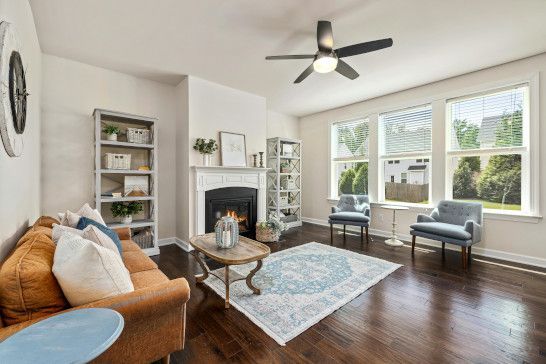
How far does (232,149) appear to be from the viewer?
4441 millimetres

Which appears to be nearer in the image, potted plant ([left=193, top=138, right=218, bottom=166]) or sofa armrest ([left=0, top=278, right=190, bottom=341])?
sofa armrest ([left=0, top=278, right=190, bottom=341])

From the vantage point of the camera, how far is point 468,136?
3.85 metres

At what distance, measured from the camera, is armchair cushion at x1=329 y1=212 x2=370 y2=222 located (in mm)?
4292

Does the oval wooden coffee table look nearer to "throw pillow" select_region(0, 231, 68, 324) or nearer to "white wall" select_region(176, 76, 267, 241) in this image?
"throw pillow" select_region(0, 231, 68, 324)

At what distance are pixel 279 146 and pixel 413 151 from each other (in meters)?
2.57

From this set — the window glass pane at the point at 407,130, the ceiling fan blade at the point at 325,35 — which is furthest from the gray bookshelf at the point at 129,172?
the window glass pane at the point at 407,130

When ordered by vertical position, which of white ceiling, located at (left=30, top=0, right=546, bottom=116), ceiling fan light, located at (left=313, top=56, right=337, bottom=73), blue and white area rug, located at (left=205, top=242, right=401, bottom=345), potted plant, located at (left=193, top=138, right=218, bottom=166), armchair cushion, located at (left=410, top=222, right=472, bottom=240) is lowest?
blue and white area rug, located at (left=205, top=242, right=401, bottom=345)

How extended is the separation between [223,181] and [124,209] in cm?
153

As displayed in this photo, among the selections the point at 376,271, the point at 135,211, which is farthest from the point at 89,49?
the point at 376,271

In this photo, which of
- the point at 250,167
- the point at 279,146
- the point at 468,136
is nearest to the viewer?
the point at 468,136

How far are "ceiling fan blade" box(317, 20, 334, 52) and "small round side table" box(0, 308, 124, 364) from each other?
2702 mm

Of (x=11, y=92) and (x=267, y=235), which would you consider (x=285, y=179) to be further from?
(x=11, y=92)

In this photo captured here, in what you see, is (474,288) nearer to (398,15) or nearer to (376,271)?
(376,271)

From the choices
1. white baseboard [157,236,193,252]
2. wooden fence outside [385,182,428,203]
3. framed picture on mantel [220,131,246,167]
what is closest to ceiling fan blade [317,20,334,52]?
framed picture on mantel [220,131,246,167]
